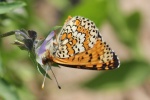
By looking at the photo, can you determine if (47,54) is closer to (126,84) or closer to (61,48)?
(61,48)

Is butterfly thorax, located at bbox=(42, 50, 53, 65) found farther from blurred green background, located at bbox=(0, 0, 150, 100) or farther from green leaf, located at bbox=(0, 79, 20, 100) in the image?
blurred green background, located at bbox=(0, 0, 150, 100)

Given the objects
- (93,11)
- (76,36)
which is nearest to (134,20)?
(93,11)

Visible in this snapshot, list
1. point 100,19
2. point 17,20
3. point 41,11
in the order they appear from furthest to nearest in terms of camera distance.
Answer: point 41,11 → point 100,19 → point 17,20

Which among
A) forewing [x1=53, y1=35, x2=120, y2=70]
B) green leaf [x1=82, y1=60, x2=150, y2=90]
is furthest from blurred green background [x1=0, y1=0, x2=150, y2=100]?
forewing [x1=53, y1=35, x2=120, y2=70]

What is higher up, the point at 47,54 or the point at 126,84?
the point at 47,54

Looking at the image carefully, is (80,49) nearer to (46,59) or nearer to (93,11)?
(46,59)

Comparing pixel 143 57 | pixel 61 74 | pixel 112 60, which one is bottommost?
pixel 61 74

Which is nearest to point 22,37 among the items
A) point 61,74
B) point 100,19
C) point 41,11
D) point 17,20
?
point 17,20

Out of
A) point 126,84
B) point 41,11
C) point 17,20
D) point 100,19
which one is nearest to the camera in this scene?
point 17,20
